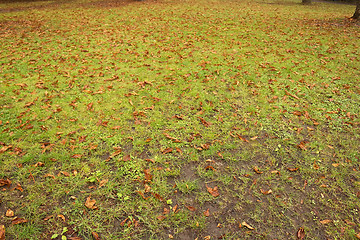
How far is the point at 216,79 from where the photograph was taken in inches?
202

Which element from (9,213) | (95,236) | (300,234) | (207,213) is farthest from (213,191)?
(9,213)

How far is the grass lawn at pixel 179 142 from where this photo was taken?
227cm

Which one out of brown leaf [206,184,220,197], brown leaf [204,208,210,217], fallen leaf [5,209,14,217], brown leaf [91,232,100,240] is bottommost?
brown leaf [91,232,100,240]

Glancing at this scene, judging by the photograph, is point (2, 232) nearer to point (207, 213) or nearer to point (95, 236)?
point (95, 236)

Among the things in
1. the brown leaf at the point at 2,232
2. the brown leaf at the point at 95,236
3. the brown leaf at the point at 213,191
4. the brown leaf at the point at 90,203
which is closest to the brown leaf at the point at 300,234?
the brown leaf at the point at 213,191

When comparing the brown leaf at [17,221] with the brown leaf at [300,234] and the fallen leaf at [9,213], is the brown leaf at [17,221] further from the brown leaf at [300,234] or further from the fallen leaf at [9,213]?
the brown leaf at [300,234]

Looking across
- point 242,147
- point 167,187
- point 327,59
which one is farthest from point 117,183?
point 327,59

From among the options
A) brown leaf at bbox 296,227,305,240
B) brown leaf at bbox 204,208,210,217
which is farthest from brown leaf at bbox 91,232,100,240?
brown leaf at bbox 296,227,305,240

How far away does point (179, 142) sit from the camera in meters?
3.29

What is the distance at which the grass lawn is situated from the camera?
7.43 feet

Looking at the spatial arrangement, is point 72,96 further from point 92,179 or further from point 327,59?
point 327,59

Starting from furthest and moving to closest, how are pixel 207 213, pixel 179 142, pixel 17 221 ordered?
pixel 179 142, pixel 207 213, pixel 17 221

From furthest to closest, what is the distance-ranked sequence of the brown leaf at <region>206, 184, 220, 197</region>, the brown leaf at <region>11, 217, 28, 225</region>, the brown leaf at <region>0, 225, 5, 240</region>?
the brown leaf at <region>206, 184, 220, 197</region>
the brown leaf at <region>11, 217, 28, 225</region>
the brown leaf at <region>0, 225, 5, 240</region>

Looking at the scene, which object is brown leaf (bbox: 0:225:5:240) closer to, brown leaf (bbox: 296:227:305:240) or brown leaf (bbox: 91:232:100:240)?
brown leaf (bbox: 91:232:100:240)
